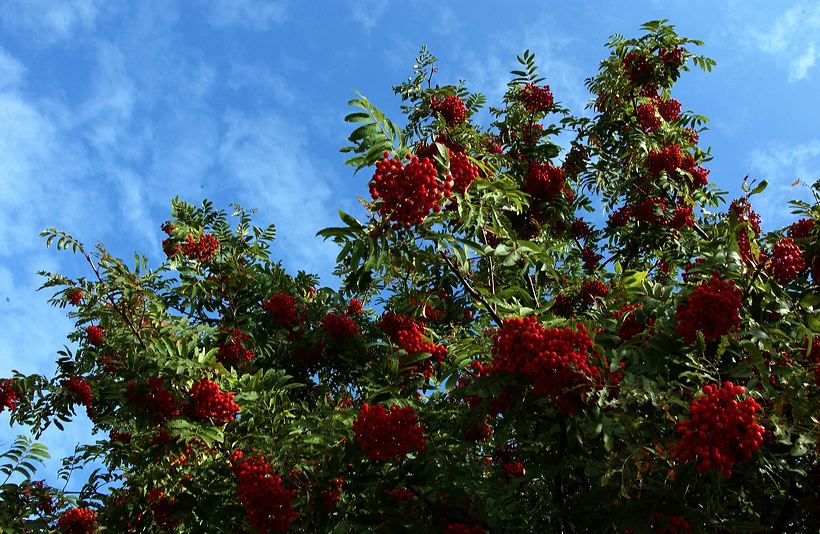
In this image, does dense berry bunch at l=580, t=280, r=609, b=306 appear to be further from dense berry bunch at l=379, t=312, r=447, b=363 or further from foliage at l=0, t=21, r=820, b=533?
dense berry bunch at l=379, t=312, r=447, b=363

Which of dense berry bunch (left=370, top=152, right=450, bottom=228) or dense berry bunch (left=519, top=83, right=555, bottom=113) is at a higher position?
dense berry bunch (left=519, top=83, right=555, bottom=113)

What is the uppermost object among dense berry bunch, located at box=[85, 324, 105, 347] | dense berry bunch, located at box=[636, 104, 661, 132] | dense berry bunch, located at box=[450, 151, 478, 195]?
dense berry bunch, located at box=[636, 104, 661, 132]

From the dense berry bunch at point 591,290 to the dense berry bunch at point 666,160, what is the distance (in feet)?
6.93

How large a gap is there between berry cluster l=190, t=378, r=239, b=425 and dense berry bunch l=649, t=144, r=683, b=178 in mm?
6013

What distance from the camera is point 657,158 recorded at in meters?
8.18

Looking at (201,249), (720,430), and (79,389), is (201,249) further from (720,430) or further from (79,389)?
(720,430)

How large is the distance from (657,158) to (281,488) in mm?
6256

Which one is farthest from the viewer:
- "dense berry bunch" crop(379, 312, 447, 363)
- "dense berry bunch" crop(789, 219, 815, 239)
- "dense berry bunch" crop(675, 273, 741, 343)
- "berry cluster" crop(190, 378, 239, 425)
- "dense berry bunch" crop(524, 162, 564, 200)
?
"dense berry bunch" crop(524, 162, 564, 200)

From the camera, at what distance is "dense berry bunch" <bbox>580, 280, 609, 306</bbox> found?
6.95m

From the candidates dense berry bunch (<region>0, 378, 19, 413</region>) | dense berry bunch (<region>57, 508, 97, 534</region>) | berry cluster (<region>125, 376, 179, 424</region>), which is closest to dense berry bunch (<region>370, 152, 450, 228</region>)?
berry cluster (<region>125, 376, 179, 424</region>)

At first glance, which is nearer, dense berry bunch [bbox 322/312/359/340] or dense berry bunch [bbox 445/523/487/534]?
dense berry bunch [bbox 445/523/487/534]

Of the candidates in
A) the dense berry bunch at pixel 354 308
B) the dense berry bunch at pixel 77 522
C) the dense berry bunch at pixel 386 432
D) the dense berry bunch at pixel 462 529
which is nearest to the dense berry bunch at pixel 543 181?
the dense berry bunch at pixel 354 308

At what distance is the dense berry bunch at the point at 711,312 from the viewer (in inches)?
146

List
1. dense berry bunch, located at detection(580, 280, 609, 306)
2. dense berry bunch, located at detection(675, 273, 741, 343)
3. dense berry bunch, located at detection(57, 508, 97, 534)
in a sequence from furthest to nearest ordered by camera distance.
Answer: dense berry bunch, located at detection(580, 280, 609, 306) → dense berry bunch, located at detection(57, 508, 97, 534) → dense berry bunch, located at detection(675, 273, 741, 343)
